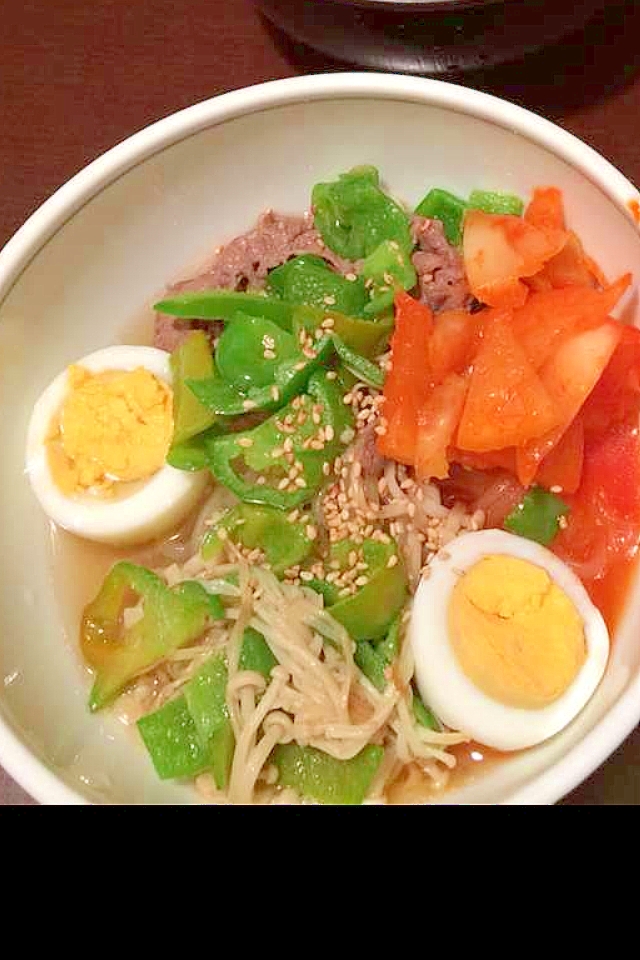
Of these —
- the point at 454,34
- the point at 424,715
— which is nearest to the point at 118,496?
the point at 424,715

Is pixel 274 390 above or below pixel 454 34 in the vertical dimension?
below

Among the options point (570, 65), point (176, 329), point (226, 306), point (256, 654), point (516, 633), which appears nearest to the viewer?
point (516, 633)

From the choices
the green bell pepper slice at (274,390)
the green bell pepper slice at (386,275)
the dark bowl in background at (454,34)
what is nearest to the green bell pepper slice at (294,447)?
the green bell pepper slice at (274,390)

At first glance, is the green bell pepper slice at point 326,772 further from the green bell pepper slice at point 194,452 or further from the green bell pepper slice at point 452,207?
the green bell pepper slice at point 452,207

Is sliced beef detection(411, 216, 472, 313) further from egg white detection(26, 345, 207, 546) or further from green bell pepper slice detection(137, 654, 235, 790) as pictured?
green bell pepper slice detection(137, 654, 235, 790)

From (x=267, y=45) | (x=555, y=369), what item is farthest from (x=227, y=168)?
(x=555, y=369)

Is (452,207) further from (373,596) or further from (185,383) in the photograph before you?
(373,596)
